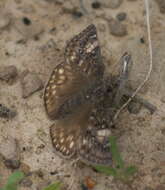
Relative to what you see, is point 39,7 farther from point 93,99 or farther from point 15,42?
point 93,99

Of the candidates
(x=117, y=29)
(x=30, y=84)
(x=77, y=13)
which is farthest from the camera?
(x=77, y=13)

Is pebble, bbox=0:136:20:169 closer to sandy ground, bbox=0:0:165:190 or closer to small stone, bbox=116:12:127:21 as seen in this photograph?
sandy ground, bbox=0:0:165:190

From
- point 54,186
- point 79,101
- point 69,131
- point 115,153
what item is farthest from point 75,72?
point 54,186

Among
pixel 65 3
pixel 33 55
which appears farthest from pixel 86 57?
pixel 65 3

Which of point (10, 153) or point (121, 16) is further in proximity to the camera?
point (121, 16)

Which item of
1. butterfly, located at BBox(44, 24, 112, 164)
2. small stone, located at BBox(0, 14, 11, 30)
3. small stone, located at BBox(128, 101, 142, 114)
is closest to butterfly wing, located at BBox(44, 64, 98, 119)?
butterfly, located at BBox(44, 24, 112, 164)

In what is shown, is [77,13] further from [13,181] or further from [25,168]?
[13,181]
